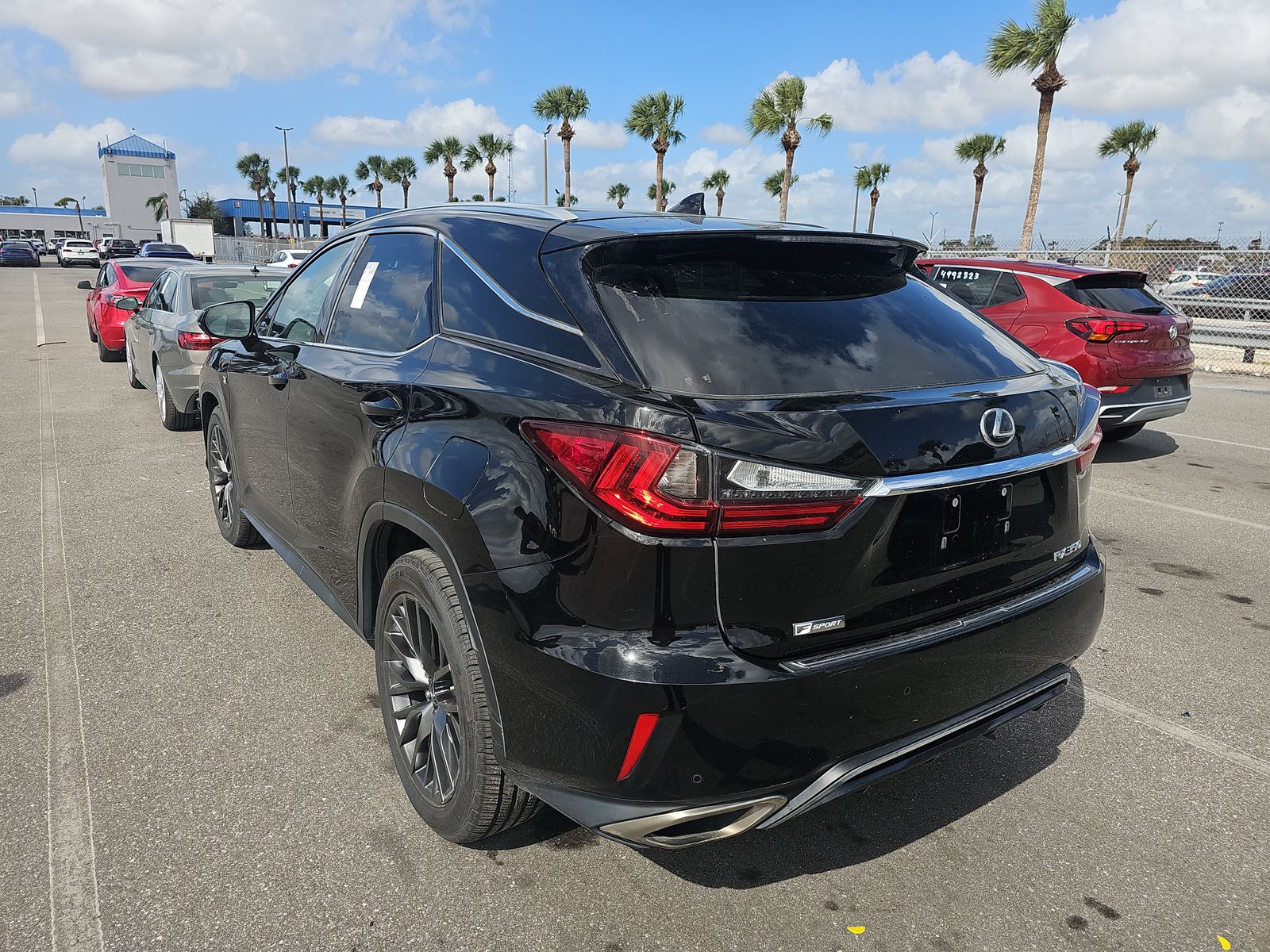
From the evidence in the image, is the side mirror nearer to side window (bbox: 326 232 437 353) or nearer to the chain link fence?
side window (bbox: 326 232 437 353)

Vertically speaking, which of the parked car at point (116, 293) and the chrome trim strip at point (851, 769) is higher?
the parked car at point (116, 293)

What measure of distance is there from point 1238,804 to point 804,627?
6.19 feet

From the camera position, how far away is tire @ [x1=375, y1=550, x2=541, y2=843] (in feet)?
7.61

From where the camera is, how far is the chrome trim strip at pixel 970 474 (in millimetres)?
2043

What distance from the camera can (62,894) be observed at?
2.38 m

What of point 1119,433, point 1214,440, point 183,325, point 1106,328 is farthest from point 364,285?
point 1214,440

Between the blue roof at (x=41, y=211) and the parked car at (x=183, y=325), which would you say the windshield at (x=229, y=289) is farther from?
the blue roof at (x=41, y=211)

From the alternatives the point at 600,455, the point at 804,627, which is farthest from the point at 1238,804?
the point at 600,455

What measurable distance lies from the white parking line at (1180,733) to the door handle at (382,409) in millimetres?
2850

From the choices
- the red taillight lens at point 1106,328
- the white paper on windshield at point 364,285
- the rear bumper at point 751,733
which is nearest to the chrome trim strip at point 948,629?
the rear bumper at point 751,733

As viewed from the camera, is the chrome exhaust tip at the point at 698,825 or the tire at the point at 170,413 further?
the tire at the point at 170,413

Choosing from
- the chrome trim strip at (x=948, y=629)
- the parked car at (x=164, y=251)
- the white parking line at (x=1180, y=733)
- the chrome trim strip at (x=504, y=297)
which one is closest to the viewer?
the chrome trim strip at (x=948, y=629)

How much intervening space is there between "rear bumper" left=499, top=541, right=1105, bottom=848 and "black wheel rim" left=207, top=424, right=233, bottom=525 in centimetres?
351

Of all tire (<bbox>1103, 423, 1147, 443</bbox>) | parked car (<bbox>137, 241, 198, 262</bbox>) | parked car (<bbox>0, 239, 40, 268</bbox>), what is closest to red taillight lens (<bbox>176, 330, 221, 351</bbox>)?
tire (<bbox>1103, 423, 1147, 443</bbox>)
